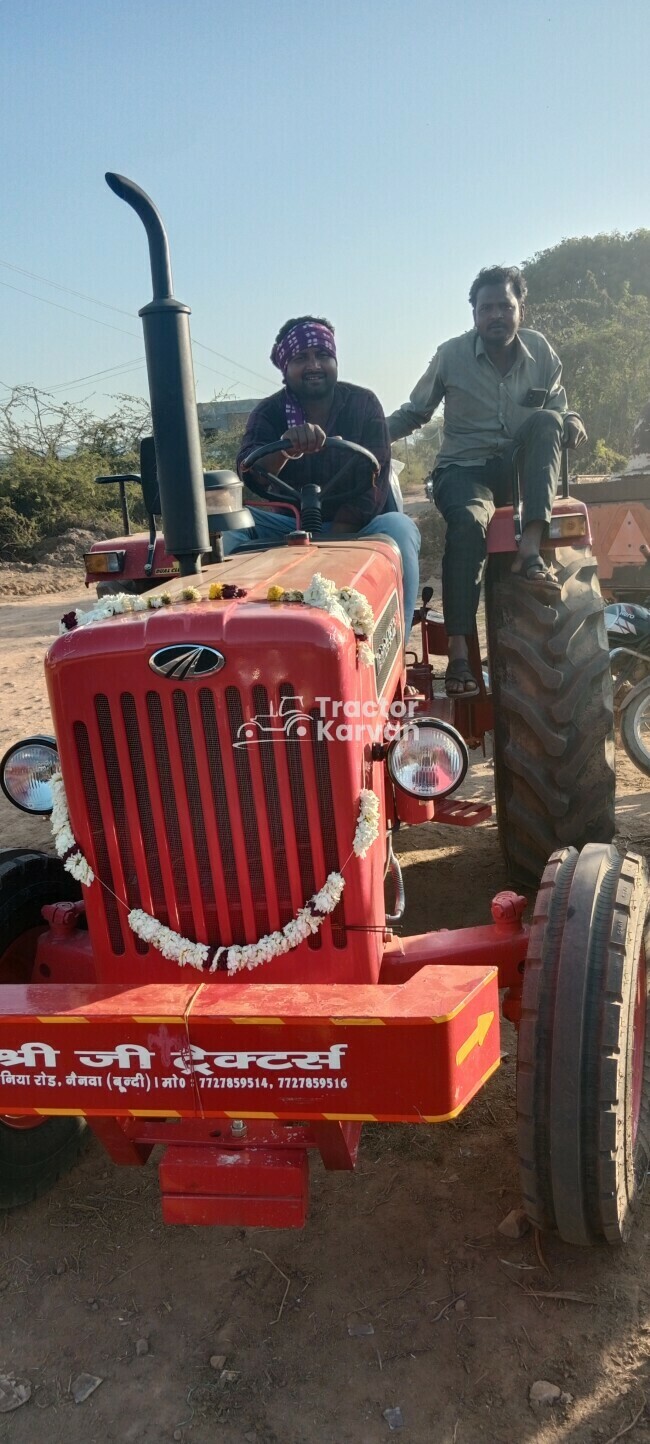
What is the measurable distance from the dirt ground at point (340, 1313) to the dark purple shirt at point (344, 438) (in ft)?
7.06

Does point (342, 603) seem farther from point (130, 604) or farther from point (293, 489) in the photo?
point (293, 489)

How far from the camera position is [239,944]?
2.30 meters

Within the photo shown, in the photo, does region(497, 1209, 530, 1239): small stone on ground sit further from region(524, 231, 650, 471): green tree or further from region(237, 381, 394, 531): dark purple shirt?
region(524, 231, 650, 471): green tree

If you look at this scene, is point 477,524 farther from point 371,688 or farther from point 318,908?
point 318,908

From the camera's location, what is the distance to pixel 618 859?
242 centimetres

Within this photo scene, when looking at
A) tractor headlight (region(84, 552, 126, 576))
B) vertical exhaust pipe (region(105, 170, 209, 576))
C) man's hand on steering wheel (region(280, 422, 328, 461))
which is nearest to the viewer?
vertical exhaust pipe (region(105, 170, 209, 576))

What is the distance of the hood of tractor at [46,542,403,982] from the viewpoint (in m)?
2.09

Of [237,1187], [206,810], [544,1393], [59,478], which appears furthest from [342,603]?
[59,478]

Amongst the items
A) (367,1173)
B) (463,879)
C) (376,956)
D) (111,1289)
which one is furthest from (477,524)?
(111,1289)

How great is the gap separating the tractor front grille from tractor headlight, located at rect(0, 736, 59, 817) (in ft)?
1.64

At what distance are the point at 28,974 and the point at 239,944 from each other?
90cm

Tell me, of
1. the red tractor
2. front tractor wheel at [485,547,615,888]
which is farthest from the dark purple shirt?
the red tractor

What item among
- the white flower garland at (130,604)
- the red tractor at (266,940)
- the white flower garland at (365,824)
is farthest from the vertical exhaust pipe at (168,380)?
the white flower garland at (365,824)

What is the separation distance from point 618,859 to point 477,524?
179 centimetres
